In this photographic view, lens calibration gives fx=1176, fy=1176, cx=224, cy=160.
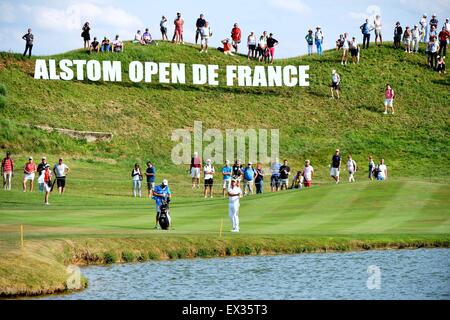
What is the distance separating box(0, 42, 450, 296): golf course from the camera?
4172 centimetres

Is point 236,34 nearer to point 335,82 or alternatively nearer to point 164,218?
point 335,82

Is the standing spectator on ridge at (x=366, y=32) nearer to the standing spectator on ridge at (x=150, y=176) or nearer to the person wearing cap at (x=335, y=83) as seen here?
the person wearing cap at (x=335, y=83)

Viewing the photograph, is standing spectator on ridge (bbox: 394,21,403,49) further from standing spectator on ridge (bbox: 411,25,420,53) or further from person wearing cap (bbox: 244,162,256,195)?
person wearing cap (bbox: 244,162,256,195)

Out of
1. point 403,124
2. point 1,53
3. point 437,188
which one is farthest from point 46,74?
point 437,188

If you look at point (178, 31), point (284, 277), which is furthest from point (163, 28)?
point (284, 277)

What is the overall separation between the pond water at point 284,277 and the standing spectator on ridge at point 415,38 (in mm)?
52082

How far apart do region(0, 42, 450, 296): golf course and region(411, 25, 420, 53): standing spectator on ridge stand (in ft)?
2.19

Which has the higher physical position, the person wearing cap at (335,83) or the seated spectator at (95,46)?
the seated spectator at (95,46)

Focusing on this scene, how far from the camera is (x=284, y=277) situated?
3741 centimetres

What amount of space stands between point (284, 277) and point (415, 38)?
59.0 metres

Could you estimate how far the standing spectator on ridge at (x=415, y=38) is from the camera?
92506 millimetres

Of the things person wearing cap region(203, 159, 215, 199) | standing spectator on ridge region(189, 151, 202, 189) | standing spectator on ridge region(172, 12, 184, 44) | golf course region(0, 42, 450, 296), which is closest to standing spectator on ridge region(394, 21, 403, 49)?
golf course region(0, 42, 450, 296)

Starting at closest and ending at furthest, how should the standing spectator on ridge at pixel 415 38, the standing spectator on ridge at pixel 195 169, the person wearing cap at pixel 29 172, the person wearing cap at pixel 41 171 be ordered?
the person wearing cap at pixel 41 171 < the person wearing cap at pixel 29 172 < the standing spectator on ridge at pixel 195 169 < the standing spectator on ridge at pixel 415 38

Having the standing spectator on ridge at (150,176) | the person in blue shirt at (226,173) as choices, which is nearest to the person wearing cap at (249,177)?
the person in blue shirt at (226,173)
